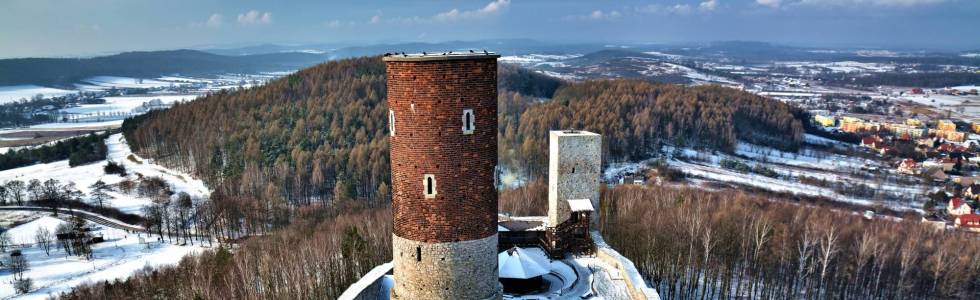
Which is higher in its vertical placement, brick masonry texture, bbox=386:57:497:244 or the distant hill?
brick masonry texture, bbox=386:57:497:244

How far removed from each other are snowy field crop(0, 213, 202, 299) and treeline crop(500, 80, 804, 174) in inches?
1578

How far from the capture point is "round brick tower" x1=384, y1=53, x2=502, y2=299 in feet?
47.0

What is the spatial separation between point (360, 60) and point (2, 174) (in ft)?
185

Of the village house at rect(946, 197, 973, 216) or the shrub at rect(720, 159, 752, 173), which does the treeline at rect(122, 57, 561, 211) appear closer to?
the shrub at rect(720, 159, 752, 173)

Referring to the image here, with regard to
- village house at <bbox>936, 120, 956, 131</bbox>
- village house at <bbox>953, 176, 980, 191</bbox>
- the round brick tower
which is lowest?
village house at <bbox>953, 176, 980, 191</bbox>

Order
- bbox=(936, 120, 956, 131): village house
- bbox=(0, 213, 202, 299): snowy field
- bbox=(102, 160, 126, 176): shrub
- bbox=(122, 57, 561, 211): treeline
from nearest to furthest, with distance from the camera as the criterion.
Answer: bbox=(0, 213, 202, 299): snowy field, bbox=(122, 57, 561, 211): treeline, bbox=(102, 160, 126, 176): shrub, bbox=(936, 120, 956, 131): village house

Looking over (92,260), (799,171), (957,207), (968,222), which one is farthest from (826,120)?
(92,260)

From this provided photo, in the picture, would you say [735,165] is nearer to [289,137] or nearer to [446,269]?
[289,137]

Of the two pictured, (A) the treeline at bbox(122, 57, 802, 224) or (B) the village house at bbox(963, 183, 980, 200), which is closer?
(B) the village house at bbox(963, 183, 980, 200)

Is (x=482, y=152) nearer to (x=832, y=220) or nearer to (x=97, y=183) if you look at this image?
(x=832, y=220)

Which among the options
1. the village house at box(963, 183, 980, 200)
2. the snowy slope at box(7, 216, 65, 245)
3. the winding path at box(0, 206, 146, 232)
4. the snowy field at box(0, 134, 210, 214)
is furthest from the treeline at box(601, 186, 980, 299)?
the snowy field at box(0, 134, 210, 214)

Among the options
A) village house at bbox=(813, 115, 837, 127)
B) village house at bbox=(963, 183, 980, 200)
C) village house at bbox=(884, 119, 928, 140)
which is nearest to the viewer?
Result: village house at bbox=(963, 183, 980, 200)

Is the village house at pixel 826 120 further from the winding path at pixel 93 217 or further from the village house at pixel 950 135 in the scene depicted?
the winding path at pixel 93 217

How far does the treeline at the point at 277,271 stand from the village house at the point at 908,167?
69.3 metres
